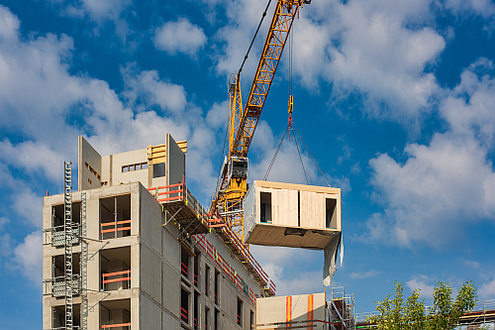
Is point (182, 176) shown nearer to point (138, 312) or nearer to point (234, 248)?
point (234, 248)

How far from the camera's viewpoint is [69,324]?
3547 centimetres

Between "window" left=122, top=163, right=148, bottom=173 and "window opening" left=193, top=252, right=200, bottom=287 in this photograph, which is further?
"window" left=122, top=163, right=148, bottom=173

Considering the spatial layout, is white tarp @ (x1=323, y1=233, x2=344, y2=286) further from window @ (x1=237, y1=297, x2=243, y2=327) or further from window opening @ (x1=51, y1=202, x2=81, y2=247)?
window @ (x1=237, y1=297, x2=243, y2=327)

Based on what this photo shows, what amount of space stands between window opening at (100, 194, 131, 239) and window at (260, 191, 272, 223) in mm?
8745

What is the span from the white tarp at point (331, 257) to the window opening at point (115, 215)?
37.9 feet

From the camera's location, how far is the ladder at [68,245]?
35.9 m

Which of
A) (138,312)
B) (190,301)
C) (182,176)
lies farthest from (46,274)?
(182,176)

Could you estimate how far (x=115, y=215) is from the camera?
37.8m

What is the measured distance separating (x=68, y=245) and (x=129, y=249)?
3730mm

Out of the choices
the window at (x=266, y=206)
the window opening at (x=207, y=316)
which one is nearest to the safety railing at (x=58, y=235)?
the window at (x=266, y=206)

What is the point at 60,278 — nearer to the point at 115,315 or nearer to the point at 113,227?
the point at 115,315

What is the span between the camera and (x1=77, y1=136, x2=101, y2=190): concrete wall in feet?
143

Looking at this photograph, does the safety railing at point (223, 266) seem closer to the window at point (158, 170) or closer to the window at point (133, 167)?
the window at point (158, 170)

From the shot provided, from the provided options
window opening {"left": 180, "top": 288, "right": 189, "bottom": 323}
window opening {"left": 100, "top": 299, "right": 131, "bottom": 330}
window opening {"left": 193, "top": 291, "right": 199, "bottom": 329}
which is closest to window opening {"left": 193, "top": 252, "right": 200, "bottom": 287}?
window opening {"left": 193, "top": 291, "right": 199, "bottom": 329}
